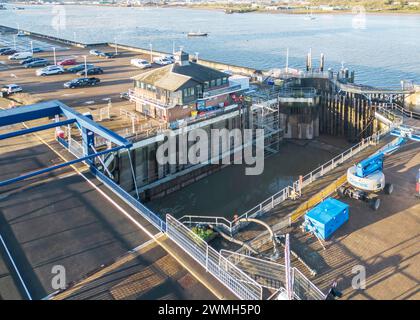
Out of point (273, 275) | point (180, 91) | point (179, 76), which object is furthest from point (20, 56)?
point (273, 275)

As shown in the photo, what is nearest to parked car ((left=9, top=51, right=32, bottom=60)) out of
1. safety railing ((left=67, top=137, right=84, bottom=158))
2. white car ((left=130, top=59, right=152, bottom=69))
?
white car ((left=130, top=59, right=152, bottom=69))

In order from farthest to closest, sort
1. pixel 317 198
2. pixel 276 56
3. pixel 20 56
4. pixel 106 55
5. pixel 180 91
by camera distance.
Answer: pixel 276 56, pixel 106 55, pixel 20 56, pixel 180 91, pixel 317 198

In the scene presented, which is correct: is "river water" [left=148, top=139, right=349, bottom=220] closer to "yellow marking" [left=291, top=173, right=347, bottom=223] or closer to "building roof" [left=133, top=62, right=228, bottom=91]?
"building roof" [left=133, top=62, right=228, bottom=91]

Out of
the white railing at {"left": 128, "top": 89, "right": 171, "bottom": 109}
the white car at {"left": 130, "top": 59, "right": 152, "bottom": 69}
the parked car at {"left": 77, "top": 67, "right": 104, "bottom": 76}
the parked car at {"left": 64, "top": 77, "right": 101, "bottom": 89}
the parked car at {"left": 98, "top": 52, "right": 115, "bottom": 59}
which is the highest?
the parked car at {"left": 98, "top": 52, "right": 115, "bottom": 59}

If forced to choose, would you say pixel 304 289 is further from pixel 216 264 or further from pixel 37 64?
pixel 37 64

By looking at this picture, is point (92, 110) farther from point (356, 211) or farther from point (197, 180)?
point (356, 211)

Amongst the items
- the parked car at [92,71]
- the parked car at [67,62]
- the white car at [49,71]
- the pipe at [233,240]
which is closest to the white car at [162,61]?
the parked car at [92,71]
